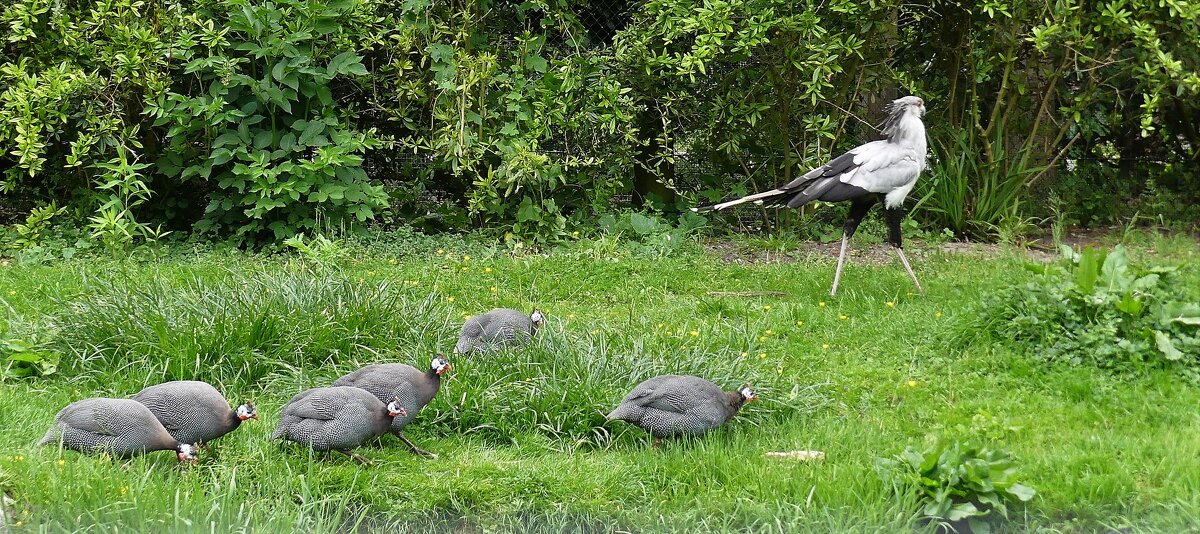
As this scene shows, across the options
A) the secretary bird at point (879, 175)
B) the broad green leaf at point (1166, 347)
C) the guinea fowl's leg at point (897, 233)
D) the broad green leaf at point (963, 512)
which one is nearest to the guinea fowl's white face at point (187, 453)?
the broad green leaf at point (963, 512)

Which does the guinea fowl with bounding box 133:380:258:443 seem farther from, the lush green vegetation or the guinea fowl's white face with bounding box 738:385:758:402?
the lush green vegetation

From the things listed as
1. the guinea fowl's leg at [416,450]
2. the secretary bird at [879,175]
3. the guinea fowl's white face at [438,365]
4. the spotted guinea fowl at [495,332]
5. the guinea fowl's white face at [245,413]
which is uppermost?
the secretary bird at [879,175]

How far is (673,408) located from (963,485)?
1164 millimetres

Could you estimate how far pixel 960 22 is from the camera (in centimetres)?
921

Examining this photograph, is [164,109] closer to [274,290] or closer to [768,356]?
[274,290]

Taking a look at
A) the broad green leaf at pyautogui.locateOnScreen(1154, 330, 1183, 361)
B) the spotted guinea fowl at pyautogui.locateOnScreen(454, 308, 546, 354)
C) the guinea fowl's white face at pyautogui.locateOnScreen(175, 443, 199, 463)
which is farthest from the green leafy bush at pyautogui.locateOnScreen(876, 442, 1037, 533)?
the guinea fowl's white face at pyautogui.locateOnScreen(175, 443, 199, 463)

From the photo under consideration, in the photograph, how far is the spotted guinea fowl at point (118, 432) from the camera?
162 inches

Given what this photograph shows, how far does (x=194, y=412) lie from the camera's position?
4250mm

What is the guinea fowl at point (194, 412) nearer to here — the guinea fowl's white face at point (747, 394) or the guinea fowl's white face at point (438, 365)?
the guinea fowl's white face at point (438, 365)

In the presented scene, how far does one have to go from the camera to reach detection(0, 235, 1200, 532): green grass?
390cm

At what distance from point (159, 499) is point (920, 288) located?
15.3 feet

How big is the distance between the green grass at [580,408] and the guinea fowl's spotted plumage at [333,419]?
0.29ft

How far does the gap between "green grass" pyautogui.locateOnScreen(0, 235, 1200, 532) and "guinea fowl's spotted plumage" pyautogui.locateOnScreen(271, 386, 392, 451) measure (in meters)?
0.09

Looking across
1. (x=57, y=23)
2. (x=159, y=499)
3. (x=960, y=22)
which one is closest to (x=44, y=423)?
(x=159, y=499)
